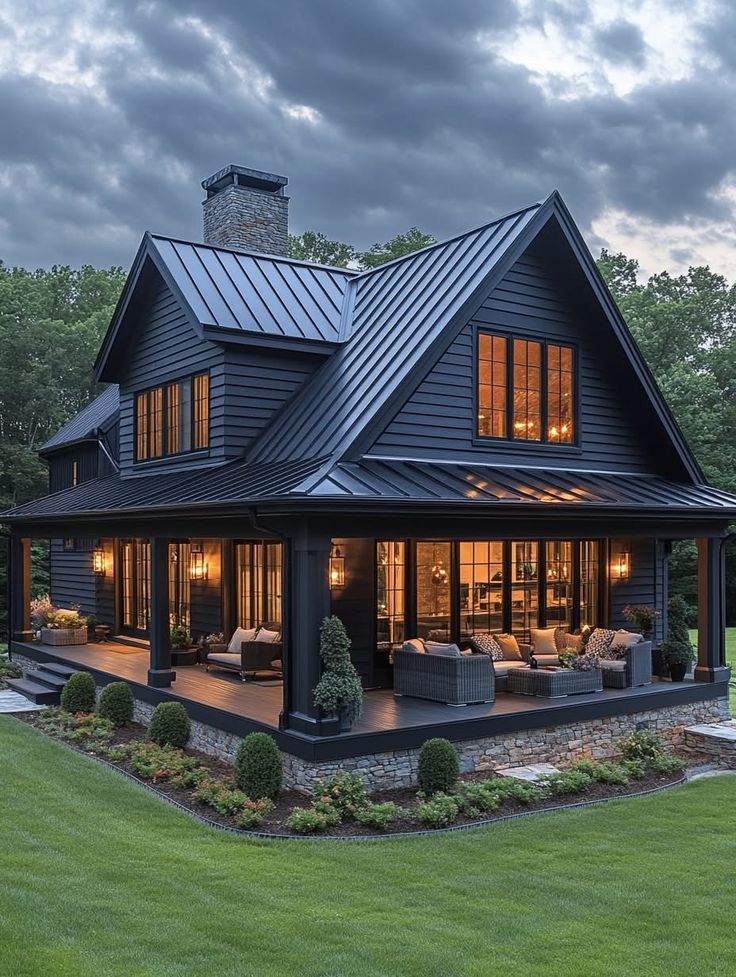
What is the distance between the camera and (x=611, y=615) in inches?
624

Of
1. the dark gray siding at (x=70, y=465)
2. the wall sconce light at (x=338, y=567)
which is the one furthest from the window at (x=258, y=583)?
the dark gray siding at (x=70, y=465)

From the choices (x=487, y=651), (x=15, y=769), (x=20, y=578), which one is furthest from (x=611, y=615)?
(x=20, y=578)

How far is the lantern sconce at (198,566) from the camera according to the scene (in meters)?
16.5

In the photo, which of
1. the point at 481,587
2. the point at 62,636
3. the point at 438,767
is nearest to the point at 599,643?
the point at 481,587

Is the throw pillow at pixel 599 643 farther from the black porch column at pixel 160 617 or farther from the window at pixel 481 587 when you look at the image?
the black porch column at pixel 160 617

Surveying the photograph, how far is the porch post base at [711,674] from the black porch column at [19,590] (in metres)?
13.0

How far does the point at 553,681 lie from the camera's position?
12211 millimetres

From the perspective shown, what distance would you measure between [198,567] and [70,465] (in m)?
9.21

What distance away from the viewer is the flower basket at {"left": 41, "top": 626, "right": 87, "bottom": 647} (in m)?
18.2

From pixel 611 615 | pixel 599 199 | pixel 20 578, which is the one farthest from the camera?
pixel 599 199

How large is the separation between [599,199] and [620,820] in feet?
109

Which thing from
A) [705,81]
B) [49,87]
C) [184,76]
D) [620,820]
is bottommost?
[620,820]

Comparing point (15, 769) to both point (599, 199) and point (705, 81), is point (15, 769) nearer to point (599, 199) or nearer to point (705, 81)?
point (705, 81)

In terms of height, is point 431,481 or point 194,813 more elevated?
point 431,481
